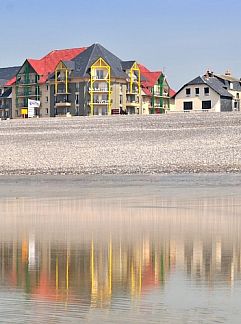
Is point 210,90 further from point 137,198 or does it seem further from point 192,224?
point 192,224

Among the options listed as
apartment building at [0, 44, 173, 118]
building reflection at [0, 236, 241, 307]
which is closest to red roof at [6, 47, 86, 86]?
apartment building at [0, 44, 173, 118]

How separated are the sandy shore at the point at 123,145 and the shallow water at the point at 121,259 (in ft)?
48.9

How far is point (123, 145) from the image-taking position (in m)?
49.6

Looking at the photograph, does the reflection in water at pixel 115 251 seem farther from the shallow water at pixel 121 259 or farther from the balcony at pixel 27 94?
the balcony at pixel 27 94

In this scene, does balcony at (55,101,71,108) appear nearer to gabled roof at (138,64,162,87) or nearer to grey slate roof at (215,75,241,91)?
gabled roof at (138,64,162,87)

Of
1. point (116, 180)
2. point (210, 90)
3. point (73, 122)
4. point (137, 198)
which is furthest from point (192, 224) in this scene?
point (210, 90)

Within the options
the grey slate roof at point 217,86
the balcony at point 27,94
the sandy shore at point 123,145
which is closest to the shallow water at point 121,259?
the sandy shore at point 123,145

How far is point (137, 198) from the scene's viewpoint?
26.7m

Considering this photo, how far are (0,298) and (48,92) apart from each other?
9652 cm

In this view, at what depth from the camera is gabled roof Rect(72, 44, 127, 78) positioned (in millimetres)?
101688

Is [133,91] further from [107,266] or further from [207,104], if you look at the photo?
[107,266]

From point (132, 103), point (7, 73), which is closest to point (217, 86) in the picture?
point (132, 103)

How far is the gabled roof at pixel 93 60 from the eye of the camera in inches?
4003

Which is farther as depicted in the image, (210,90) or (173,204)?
(210,90)
